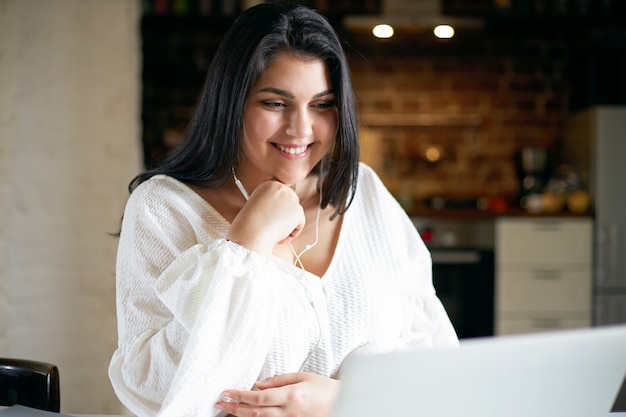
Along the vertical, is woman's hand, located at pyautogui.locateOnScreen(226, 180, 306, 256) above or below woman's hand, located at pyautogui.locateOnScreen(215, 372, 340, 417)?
above

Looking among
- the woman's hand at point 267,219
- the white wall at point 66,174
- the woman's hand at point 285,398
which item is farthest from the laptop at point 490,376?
the white wall at point 66,174

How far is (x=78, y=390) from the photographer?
9.66 feet

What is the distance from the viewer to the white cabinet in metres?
4.03

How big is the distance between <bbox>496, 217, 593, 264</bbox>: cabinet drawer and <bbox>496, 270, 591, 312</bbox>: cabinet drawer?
0.08 meters

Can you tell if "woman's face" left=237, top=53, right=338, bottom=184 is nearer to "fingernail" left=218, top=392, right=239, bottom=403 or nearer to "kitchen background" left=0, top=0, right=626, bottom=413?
"fingernail" left=218, top=392, right=239, bottom=403

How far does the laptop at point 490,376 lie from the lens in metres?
0.65

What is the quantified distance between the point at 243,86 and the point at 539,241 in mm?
3174

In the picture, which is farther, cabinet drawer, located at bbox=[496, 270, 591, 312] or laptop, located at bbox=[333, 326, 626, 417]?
cabinet drawer, located at bbox=[496, 270, 591, 312]

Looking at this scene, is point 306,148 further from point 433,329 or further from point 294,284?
point 433,329

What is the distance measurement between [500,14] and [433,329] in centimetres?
346

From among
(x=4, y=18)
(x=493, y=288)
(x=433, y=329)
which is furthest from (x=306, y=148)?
(x=493, y=288)

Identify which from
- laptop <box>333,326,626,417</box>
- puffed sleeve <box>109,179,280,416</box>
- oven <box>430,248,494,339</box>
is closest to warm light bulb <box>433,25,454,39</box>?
oven <box>430,248,494,339</box>

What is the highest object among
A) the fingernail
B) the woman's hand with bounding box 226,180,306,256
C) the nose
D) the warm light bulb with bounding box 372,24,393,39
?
the warm light bulb with bounding box 372,24,393,39

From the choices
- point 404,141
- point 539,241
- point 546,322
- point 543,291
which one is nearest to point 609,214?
point 539,241
